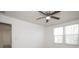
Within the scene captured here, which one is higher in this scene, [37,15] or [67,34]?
[37,15]

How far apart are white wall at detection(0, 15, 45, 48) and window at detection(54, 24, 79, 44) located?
0.85 ft

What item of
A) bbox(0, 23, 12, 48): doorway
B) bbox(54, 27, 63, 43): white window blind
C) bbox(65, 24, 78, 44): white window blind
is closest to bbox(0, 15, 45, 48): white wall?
bbox(0, 23, 12, 48): doorway

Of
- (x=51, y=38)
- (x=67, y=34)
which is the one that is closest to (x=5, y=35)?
(x=51, y=38)

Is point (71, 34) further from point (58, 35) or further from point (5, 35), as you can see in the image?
point (5, 35)

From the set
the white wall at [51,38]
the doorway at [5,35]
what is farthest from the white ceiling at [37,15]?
the doorway at [5,35]

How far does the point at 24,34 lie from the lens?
67.4 inches

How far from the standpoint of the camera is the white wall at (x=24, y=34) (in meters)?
1.68

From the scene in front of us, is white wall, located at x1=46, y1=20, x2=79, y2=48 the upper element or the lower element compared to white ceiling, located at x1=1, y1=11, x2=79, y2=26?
lower

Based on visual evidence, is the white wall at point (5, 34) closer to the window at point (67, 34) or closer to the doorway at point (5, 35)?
the doorway at point (5, 35)

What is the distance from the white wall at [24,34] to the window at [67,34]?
258 mm

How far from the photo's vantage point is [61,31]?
1.72 meters

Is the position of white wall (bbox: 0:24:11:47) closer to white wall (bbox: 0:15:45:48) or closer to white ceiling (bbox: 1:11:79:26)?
white wall (bbox: 0:15:45:48)

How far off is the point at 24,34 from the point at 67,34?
75cm

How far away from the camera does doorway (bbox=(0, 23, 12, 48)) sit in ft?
5.42
